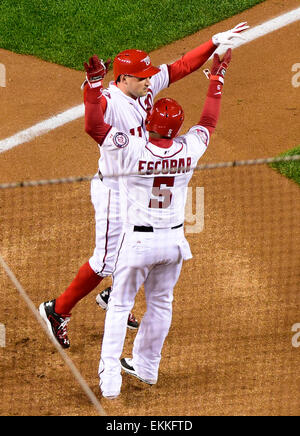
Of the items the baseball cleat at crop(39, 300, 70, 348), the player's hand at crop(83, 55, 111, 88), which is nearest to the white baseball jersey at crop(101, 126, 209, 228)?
the player's hand at crop(83, 55, 111, 88)

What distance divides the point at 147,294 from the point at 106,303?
1001 millimetres

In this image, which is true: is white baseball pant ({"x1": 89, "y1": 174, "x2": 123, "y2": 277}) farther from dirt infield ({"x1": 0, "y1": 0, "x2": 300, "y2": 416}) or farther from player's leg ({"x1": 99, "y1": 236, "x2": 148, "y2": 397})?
dirt infield ({"x1": 0, "y1": 0, "x2": 300, "y2": 416})

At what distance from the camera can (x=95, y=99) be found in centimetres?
654

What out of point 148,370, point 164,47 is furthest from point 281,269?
point 164,47

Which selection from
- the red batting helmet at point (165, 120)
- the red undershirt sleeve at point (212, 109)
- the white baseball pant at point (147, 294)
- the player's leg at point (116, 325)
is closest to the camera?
the red batting helmet at point (165, 120)

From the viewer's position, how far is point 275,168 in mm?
9633

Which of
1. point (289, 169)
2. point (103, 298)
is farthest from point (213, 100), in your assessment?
point (289, 169)

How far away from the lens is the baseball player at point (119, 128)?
23.5 feet

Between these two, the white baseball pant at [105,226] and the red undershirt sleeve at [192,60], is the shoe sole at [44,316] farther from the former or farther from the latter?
the red undershirt sleeve at [192,60]

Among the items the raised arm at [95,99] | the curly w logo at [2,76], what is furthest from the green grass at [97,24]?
the raised arm at [95,99]

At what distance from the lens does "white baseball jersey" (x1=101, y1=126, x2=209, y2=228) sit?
256 inches

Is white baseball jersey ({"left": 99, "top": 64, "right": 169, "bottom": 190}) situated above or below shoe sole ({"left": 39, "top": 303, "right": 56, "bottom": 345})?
above

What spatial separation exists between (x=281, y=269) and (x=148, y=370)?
1.92 metres

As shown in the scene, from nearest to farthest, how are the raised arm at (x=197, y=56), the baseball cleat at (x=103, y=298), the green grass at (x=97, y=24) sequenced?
the raised arm at (x=197, y=56), the baseball cleat at (x=103, y=298), the green grass at (x=97, y=24)
